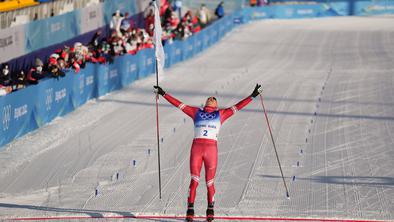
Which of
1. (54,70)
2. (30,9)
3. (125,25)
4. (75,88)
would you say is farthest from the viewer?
(125,25)

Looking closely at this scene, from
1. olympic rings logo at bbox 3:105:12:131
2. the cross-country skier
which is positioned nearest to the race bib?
the cross-country skier

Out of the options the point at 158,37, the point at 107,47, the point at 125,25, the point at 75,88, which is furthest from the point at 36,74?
the point at 125,25

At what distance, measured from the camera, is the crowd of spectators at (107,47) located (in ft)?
74.1

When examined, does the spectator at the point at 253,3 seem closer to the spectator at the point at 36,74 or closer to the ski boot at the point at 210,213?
the spectator at the point at 36,74

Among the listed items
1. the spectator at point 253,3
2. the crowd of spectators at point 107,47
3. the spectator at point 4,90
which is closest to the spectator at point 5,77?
the crowd of spectators at point 107,47

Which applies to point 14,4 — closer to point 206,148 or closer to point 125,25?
point 125,25

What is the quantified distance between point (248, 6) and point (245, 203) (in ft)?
126

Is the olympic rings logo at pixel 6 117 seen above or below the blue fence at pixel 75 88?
above

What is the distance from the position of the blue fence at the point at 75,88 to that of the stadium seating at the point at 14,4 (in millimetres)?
2497

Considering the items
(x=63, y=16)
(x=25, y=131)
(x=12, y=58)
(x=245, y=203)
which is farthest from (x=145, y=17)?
(x=245, y=203)

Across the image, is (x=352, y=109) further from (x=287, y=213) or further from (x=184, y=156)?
(x=287, y=213)

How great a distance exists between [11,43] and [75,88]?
1952 millimetres

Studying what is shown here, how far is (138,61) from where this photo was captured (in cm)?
3028

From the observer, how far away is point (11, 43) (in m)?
23.6
